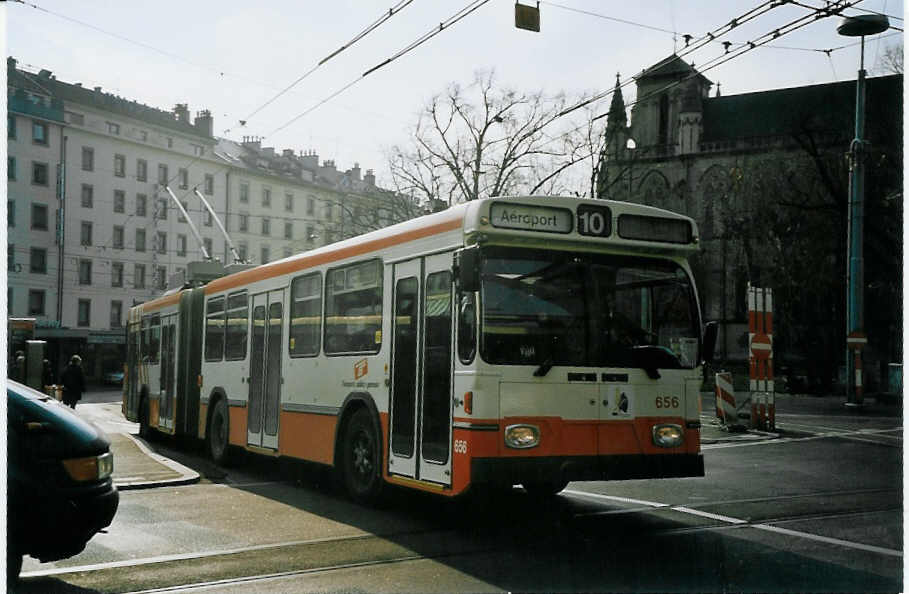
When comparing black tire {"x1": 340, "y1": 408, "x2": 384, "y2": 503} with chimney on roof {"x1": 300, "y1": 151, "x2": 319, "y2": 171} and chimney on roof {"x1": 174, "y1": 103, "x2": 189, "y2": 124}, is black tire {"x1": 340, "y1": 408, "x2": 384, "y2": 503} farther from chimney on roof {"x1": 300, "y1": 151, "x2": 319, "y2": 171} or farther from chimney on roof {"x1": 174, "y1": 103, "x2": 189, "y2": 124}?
chimney on roof {"x1": 300, "y1": 151, "x2": 319, "y2": 171}

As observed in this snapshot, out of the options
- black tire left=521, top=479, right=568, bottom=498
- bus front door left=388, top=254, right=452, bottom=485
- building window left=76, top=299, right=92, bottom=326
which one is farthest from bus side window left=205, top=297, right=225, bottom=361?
building window left=76, top=299, right=92, bottom=326

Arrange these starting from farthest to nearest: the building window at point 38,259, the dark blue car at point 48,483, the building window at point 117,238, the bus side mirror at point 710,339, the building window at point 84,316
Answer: the building window at point 84,316
the building window at point 117,238
the building window at point 38,259
the bus side mirror at point 710,339
the dark blue car at point 48,483

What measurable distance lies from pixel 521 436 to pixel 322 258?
14.9ft

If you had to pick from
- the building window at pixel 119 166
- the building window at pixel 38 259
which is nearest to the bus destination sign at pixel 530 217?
the building window at pixel 38 259

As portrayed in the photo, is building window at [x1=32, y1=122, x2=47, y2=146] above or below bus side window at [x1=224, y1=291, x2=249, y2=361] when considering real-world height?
above

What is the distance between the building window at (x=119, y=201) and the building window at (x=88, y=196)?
2.71 feet

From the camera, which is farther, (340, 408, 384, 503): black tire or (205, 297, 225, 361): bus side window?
(205, 297, 225, 361): bus side window

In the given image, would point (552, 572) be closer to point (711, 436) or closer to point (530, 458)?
point (530, 458)

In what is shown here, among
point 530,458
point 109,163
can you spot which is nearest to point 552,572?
point 530,458

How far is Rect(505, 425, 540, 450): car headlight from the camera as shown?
8625 millimetres

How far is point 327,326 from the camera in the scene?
1208 cm

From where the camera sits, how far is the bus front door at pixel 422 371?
920 centimetres

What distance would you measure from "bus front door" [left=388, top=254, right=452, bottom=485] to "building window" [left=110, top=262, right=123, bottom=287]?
22.2 meters

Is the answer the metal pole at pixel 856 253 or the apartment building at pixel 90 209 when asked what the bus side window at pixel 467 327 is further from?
the metal pole at pixel 856 253
